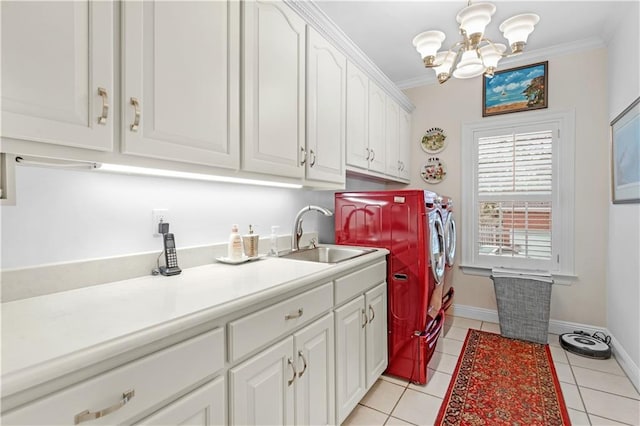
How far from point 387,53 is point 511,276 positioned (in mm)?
2418

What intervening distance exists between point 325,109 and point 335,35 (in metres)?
0.49

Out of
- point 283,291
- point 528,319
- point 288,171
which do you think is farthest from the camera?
point 528,319

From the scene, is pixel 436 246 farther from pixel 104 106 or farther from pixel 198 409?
pixel 104 106

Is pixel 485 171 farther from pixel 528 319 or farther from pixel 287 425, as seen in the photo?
pixel 287 425

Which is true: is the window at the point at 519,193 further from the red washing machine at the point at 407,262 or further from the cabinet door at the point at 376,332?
the cabinet door at the point at 376,332

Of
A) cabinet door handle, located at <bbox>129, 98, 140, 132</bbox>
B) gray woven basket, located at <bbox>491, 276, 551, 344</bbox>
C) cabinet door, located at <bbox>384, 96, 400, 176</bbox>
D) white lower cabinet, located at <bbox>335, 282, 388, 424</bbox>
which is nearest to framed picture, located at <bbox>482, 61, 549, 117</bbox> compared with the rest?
cabinet door, located at <bbox>384, 96, 400, 176</bbox>

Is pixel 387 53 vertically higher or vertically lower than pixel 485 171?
higher

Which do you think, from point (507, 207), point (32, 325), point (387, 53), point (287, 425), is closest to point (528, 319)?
point (507, 207)

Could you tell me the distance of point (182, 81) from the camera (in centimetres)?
118

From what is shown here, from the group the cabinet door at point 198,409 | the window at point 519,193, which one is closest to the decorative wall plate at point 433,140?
the window at point 519,193

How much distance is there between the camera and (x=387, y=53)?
301 cm

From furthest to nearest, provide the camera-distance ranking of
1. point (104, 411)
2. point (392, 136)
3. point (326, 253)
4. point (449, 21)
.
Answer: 1. point (392, 136)
2. point (449, 21)
3. point (326, 253)
4. point (104, 411)

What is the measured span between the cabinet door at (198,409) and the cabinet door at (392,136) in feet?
7.89

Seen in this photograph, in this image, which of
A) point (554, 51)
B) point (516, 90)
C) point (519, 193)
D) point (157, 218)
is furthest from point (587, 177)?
point (157, 218)
